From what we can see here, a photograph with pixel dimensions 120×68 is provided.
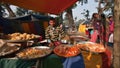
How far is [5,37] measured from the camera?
8.74 metres

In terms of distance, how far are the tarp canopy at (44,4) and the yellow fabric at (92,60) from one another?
2.03 metres

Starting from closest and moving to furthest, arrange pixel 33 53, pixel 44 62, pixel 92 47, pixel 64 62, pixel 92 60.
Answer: pixel 44 62, pixel 33 53, pixel 64 62, pixel 92 60, pixel 92 47

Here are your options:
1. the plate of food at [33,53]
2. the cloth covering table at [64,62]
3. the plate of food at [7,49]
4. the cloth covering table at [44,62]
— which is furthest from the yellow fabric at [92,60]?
the plate of food at [7,49]

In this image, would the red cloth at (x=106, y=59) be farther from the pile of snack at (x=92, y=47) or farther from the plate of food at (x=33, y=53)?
the plate of food at (x=33, y=53)

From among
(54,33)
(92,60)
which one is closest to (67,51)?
(92,60)

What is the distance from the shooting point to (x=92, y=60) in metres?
8.29

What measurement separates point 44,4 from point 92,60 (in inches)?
103

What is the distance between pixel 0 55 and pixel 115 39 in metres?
2.48

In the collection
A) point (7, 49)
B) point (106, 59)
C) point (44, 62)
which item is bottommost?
point (106, 59)

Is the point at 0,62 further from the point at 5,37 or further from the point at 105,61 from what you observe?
the point at 105,61

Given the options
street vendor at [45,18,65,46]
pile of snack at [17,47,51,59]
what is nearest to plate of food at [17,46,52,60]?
pile of snack at [17,47,51,59]

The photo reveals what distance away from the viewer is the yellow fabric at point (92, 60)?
8211 mm

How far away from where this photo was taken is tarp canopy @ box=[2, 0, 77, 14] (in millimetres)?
9742

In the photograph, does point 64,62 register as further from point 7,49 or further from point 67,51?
point 7,49
